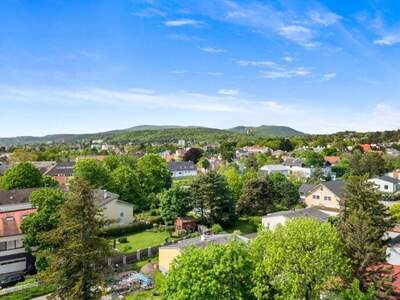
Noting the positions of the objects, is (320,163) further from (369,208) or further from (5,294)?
(5,294)

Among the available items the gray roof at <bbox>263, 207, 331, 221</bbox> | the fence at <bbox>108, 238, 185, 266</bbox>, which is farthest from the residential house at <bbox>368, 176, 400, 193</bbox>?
the fence at <bbox>108, 238, 185, 266</bbox>

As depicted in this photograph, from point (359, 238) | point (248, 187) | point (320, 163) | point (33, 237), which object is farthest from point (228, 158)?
point (359, 238)

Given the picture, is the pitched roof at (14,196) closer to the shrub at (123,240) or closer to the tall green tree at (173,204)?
the shrub at (123,240)

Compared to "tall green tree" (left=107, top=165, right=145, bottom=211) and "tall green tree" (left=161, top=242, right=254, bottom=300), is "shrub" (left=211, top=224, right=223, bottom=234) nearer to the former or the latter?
"tall green tree" (left=107, top=165, right=145, bottom=211)

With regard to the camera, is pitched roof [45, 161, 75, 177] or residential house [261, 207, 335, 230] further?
pitched roof [45, 161, 75, 177]

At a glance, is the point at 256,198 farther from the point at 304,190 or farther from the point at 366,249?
the point at 366,249

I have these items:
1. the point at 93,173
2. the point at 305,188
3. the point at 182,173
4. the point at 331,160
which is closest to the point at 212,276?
the point at 93,173

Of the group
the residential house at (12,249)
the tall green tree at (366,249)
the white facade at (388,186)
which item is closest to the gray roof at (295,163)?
the white facade at (388,186)
